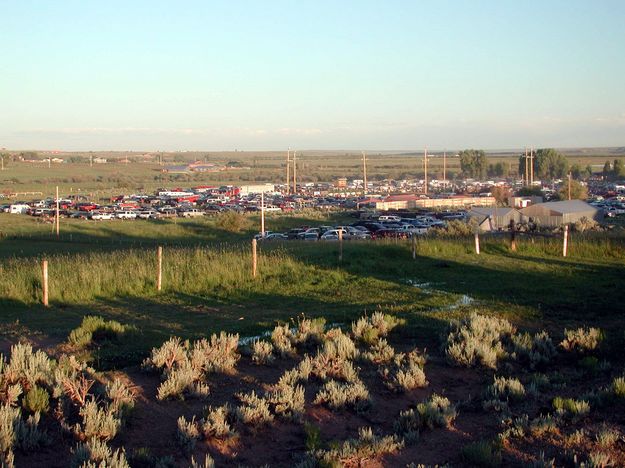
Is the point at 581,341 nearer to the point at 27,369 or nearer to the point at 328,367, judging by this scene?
the point at 328,367

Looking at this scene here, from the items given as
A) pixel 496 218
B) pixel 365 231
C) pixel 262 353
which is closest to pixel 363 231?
pixel 365 231

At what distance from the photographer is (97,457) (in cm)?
732

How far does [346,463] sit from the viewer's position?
740 cm

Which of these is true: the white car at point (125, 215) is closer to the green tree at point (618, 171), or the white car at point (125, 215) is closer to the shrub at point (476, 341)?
the shrub at point (476, 341)

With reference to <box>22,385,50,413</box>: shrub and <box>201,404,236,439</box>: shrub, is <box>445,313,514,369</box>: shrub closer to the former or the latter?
<box>201,404,236,439</box>: shrub

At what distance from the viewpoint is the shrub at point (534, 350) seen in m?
11.3

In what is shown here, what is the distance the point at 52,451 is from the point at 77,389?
107cm

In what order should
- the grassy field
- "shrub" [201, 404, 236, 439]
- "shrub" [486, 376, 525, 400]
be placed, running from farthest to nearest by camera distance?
"shrub" [486, 376, 525, 400] < "shrub" [201, 404, 236, 439] < the grassy field

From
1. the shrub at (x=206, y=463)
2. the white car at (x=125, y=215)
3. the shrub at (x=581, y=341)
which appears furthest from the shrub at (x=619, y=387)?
the white car at (x=125, y=215)

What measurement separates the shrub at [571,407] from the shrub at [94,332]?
7.26 metres

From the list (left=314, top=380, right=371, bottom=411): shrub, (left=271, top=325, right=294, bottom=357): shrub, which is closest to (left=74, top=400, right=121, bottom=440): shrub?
(left=314, top=380, right=371, bottom=411): shrub

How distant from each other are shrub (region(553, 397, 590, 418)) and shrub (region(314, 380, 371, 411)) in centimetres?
208

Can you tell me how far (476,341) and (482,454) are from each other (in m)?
4.11

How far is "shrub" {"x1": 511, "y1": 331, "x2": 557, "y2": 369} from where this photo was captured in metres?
11.3
